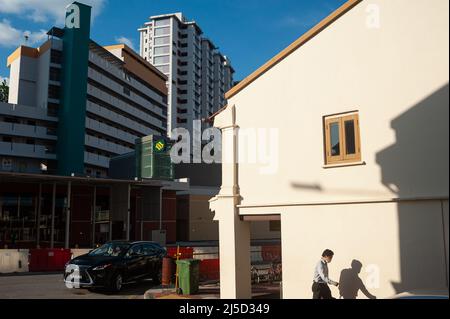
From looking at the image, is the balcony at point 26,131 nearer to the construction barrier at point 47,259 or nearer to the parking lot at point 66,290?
the construction barrier at point 47,259

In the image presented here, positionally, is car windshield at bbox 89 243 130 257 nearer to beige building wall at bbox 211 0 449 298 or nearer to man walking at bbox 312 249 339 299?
beige building wall at bbox 211 0 449 298

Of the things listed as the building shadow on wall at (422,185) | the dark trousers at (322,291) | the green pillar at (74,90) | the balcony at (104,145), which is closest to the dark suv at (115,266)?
the dark trousers at (322,291)

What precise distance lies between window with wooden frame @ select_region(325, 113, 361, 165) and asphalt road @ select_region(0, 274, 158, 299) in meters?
7.72

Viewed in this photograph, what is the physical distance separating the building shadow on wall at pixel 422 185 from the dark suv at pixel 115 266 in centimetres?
912

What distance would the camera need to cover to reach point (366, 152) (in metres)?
9.77

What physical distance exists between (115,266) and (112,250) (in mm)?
1139

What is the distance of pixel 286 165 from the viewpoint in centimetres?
1115

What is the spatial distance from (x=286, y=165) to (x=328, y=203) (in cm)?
155

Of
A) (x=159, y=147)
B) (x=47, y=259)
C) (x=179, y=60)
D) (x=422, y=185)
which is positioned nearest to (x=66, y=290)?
(x=47, y=259)

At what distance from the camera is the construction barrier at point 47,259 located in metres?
20.7

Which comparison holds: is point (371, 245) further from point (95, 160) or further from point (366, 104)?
point (95, 160)

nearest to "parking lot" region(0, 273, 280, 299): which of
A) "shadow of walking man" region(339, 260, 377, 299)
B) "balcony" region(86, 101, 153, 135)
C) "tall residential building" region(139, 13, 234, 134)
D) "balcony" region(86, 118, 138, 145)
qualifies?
"shadow of walking man" region(339, 260, 377, 299)

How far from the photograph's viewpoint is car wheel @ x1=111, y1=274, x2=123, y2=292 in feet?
47.5
